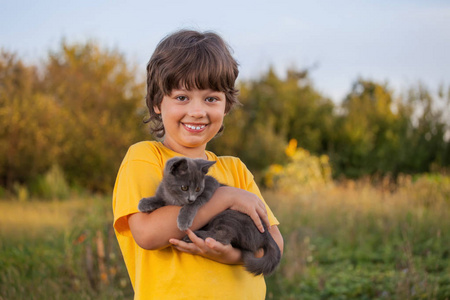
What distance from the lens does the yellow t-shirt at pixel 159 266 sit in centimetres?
198

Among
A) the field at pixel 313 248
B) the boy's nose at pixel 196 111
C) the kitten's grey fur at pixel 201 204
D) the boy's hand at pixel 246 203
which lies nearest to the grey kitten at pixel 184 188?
the kitten's grey fur at pixel 201 204

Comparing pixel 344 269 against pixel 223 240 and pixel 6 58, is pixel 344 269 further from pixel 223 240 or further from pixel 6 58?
pixel 6 58

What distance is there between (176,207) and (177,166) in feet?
0.71

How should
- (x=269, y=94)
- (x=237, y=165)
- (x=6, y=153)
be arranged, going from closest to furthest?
(x=237, y=165), (x=6, y=153), (x=269, y=94)

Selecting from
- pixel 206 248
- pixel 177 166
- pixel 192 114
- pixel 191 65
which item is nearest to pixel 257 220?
pixel 206 248

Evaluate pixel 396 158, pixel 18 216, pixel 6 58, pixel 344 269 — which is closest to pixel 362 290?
pixel 344 269

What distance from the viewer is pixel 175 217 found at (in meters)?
2.02

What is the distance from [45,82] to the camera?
14.4 m

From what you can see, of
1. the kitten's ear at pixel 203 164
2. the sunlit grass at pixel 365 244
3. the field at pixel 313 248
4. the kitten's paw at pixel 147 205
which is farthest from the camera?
the sunlit grass at pixel 365 244

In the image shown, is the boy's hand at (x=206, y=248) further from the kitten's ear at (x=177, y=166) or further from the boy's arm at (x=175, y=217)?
the kitten's ear at (x=177, y=166)

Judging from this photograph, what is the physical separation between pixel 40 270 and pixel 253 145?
10540 mm

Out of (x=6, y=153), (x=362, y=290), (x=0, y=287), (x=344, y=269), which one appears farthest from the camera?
(x=6, y=153)

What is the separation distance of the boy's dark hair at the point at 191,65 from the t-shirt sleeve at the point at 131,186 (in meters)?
0.42

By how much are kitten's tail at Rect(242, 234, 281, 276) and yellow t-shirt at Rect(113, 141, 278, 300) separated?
0.20 ft
